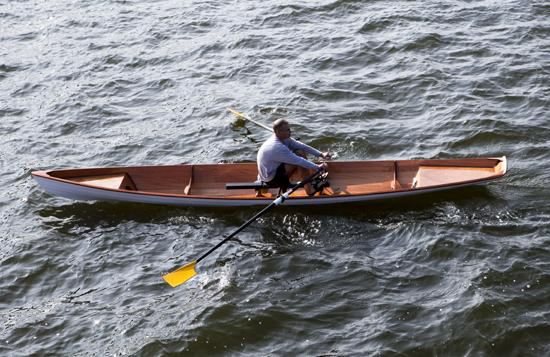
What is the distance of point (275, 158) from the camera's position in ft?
45.0

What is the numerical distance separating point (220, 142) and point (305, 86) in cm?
289

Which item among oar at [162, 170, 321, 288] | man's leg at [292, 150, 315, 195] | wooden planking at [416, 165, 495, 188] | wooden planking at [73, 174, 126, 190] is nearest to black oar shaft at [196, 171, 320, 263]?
oar at [162, 170, 321, 288]

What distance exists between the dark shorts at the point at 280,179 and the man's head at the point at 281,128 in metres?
0.54

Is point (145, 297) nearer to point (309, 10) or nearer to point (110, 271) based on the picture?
point (110, 271)

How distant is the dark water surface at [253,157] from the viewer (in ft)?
37.2

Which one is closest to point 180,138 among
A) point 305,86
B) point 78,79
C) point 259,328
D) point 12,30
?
point 305,86

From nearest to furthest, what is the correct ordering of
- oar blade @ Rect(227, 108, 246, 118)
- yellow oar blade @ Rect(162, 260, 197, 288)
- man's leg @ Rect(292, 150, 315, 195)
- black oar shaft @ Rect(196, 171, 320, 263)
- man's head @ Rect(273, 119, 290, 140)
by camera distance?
yellow oar blade @ Rect(162, 260, 197, 288) → black oar shaft @ Rect(196, 171, 320, 263) → man's head @ Rect(273, 119, 290, 140) → man's leg @ Rect(292, 150, 315, 195) → oar blade @ Rect(227, 108, 246, 118)

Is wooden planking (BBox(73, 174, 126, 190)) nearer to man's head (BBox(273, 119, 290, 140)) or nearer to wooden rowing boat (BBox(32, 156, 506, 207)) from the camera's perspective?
wooden rowing boat (BBox(32, 156, 506, 207))

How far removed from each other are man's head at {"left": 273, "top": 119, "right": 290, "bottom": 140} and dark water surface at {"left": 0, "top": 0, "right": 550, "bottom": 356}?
1.41m

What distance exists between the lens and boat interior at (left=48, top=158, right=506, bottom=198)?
45.2 feet

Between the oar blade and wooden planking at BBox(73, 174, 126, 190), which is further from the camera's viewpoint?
the oar blade

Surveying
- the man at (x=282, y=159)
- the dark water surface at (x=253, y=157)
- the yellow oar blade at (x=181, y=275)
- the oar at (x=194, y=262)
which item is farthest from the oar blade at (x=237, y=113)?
the yellow oar blade at (x=181, y=275)

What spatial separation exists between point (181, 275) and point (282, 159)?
284cm

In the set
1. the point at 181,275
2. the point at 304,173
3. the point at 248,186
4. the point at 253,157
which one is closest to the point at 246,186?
the point at 248,186
